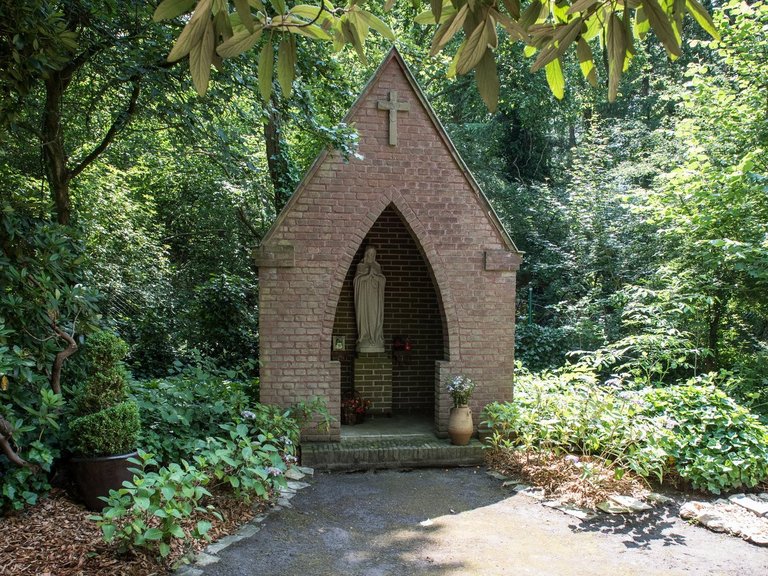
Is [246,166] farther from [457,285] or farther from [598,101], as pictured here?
[598,101]

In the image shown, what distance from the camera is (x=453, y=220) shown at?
25.4ft

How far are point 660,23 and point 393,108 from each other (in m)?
6.22

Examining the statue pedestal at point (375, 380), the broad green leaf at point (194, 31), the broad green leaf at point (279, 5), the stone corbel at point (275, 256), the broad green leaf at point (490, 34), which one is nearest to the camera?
the broad green leaf at point (194, 31)

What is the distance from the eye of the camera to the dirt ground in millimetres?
4523

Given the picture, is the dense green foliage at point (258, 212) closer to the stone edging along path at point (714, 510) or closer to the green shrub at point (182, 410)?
the green shrub at point (182, 410)

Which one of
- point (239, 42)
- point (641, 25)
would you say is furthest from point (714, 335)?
point (239, 42)

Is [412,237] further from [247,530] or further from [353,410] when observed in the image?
[247,530]

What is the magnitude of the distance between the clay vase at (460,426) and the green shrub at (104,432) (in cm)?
378

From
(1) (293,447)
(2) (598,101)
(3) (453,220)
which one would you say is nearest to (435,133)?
(3) (453,220)

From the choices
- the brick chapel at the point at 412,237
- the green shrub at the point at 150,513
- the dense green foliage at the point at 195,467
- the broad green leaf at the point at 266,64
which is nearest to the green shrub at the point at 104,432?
the dense green foliage at the point at 195,467

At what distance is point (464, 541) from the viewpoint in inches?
199

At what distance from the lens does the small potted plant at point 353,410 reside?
8.41m

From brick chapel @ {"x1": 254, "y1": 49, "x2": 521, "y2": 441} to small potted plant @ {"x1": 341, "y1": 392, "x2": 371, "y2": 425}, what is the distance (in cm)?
97

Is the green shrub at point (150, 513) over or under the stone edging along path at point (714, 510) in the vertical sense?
over
